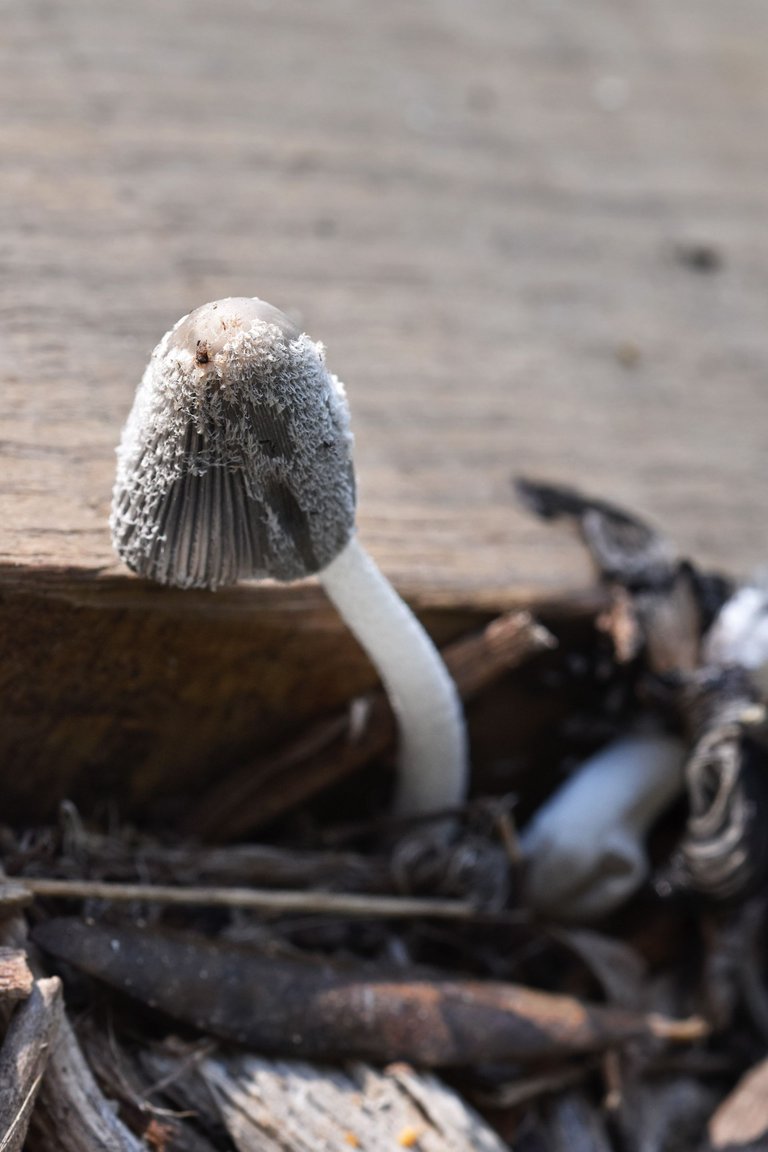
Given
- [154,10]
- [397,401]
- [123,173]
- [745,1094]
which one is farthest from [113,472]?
[154,10]

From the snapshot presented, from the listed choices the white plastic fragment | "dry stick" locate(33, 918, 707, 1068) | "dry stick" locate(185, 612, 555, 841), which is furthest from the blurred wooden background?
"dry stick" locate(33, 918, 707, 1068)

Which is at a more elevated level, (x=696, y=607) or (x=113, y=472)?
(x=113, y=472)

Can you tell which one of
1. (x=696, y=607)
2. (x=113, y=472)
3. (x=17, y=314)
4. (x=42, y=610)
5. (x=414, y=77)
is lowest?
(x=696, y=607)

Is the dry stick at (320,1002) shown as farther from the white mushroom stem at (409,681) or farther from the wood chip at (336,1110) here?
the white mushroom stem at (409,681)

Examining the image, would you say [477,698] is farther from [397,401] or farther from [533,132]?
[533,132]

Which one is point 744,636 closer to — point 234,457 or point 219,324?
point 234,457

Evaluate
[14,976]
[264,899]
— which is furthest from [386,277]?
[14,976]

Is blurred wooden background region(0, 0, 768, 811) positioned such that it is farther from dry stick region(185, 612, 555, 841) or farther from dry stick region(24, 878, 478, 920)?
dry stick region(24, 878, 478, 920)
